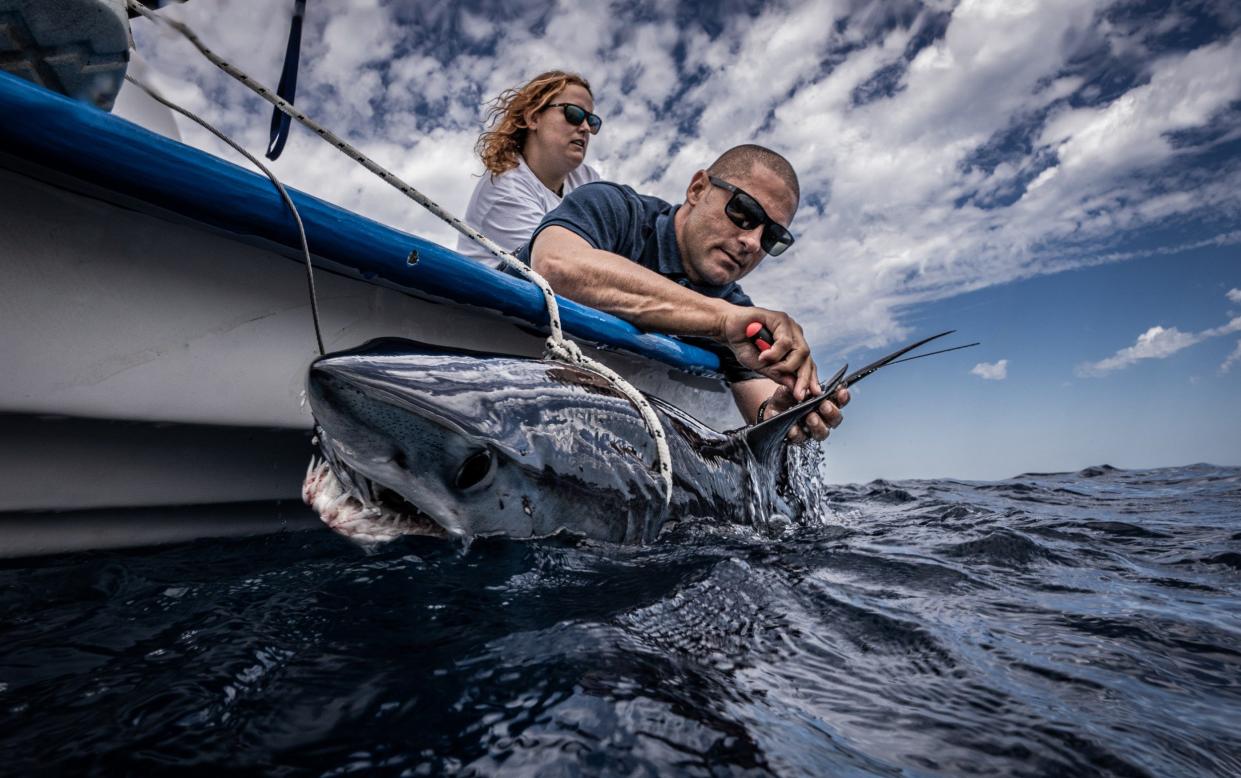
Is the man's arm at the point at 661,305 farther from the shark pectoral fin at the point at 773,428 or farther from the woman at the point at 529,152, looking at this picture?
the woman at the point at 529,152

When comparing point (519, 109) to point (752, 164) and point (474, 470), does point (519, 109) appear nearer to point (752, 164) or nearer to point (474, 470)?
point (752, 164)

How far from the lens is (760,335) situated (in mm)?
2338

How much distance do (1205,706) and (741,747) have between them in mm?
898

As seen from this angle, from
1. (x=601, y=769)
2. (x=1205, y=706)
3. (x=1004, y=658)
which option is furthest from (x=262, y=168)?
(x=1205, y=706)

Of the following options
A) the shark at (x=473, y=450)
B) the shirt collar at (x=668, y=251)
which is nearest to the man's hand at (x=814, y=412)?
the shirt collar at (x=668, y=251)

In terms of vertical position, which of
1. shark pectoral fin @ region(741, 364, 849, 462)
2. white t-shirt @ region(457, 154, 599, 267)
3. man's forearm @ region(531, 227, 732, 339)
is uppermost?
white t-shirt @ region(457, 154, 599, 267)

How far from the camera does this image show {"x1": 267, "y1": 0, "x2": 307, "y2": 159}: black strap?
3.65 metres

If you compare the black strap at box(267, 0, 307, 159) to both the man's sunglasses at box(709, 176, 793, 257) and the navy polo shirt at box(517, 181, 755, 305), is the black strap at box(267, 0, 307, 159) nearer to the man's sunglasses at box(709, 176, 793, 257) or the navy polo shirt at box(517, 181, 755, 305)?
the navy polo shirt at box(517, 181, 755, 305)

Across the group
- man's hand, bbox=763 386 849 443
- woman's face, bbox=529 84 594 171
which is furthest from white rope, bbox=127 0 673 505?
woman's face, bbox=529 84 594 171

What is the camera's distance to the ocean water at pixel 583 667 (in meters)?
0.72

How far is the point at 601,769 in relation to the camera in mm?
684

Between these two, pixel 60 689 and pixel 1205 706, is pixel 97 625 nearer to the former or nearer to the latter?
pixel 60 689

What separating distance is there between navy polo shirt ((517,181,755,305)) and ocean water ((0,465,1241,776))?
1.75m

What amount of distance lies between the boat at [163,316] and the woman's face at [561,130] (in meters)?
2.66
